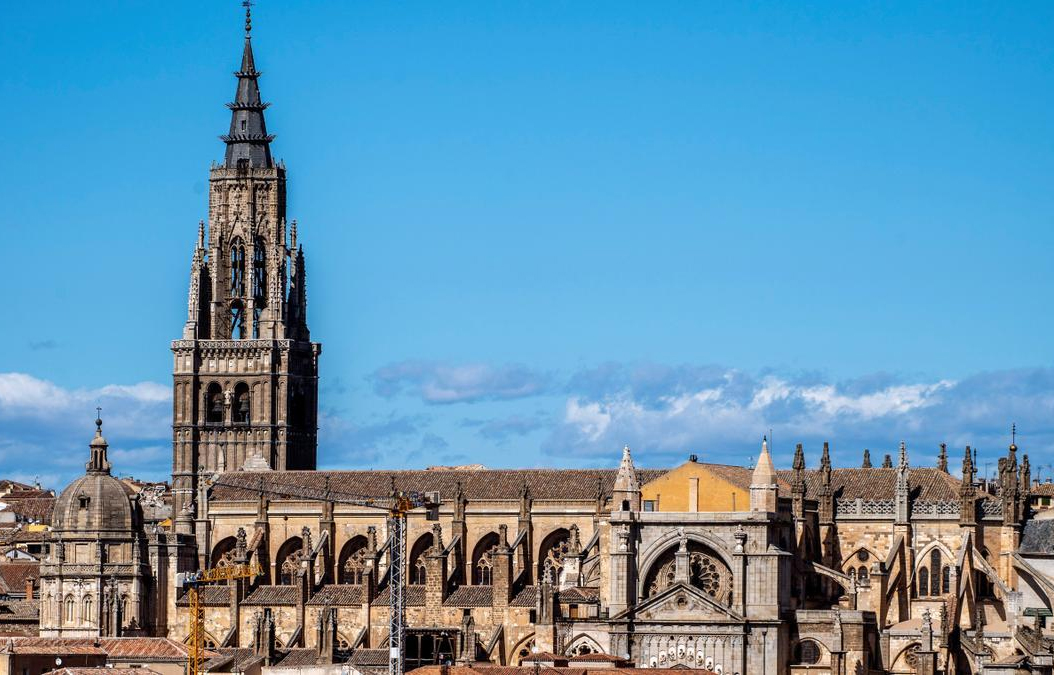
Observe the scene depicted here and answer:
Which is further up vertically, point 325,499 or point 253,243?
point 253,243

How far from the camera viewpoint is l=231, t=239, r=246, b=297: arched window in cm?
15575

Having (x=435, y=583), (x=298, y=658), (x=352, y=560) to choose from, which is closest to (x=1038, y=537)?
(x=435, y=583)

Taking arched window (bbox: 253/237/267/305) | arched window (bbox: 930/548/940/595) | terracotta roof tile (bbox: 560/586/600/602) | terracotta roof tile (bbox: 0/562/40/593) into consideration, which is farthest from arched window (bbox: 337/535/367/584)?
arched window (bbox: 930/548/940/595)

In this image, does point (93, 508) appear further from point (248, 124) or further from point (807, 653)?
point (807, 653)

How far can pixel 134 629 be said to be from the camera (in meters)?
136

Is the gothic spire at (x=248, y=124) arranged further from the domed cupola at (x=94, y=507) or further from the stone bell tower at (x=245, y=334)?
the domed cupola at (x=94, y=507)

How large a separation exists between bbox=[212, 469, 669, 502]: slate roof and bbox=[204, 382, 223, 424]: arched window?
20.4 feet

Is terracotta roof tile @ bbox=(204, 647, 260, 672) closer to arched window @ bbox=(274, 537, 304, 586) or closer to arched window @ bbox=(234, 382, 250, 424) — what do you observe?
arched window @ bbox=(274, 537, 304, 586)

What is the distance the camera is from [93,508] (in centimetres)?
14175

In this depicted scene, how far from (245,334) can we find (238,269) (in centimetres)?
386

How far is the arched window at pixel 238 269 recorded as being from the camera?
156 meters

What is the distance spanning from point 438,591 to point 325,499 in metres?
11.3

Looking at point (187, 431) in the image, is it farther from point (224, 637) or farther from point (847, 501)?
point (847, 501)

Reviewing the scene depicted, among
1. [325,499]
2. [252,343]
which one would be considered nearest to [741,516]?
[325,499]
